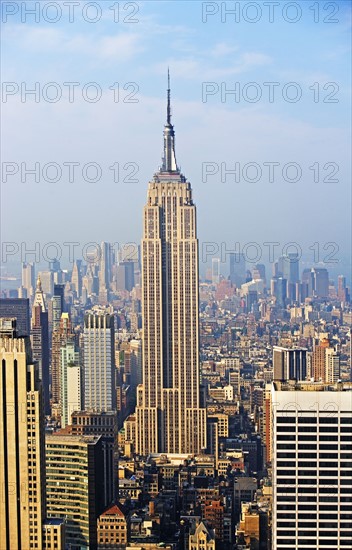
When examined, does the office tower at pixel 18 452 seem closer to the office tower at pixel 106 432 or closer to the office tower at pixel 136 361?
the office tower at pixel 106 432

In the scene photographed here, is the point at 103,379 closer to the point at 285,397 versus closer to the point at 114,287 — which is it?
the point at 114,287

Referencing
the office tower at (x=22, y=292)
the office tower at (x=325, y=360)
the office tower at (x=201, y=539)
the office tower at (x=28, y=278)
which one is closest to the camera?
the office tower at (x=201, y=539)

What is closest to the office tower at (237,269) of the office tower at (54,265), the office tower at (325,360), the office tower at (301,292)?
the office tower at (301,292)

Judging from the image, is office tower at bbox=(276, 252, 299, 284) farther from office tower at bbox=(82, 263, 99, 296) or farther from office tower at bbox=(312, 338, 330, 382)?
office tower at bbox=(82, 263, 99, 296)

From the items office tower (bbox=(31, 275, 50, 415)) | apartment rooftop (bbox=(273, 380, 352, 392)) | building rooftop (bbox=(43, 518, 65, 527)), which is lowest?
building rooftop (bbox=(43, 518, 65, 527))

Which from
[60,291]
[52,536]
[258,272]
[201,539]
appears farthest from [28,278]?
[52,536]

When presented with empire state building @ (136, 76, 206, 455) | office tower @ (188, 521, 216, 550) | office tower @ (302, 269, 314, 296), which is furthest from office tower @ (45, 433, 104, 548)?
empire state building @ (136, 76, 206, 455)

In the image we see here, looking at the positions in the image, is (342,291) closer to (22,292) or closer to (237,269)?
(237,269)
